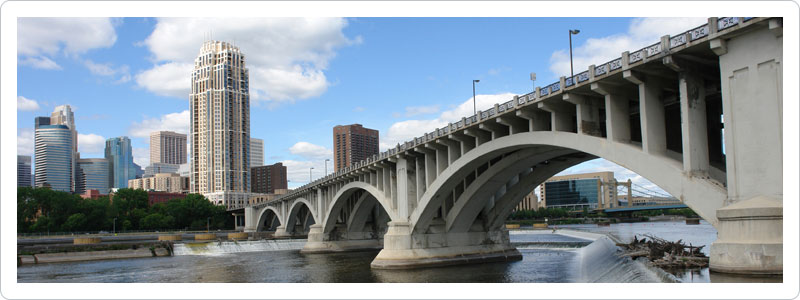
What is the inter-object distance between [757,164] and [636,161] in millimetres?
6311

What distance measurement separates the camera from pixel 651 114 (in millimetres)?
27016

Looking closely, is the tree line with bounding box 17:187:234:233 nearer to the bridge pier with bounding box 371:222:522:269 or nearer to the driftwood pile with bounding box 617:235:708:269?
the bridge pier with bounding box 371:222:522:269

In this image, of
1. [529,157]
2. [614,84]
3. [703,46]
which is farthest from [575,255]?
[703,46]

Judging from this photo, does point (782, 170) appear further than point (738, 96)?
No

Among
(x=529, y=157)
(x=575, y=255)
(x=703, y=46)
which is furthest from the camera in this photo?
(x=575, y=255)

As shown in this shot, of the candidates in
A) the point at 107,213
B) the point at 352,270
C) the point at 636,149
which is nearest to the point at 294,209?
the point at 107,213

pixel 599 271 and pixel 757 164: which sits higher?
pixel 757 164

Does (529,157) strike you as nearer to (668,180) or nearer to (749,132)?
(668,180)

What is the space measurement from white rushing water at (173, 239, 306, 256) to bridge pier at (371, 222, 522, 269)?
1377 inches

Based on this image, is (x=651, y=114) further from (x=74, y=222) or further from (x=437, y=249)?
(x=74, y=222)

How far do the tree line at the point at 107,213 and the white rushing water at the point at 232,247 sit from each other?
57377 mm

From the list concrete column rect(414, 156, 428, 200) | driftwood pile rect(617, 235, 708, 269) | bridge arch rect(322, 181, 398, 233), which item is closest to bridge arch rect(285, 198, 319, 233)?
bridge arch rect(322, 181, 398, 233)

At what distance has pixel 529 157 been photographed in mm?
41656

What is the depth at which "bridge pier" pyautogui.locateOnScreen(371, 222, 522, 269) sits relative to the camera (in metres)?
48.9
